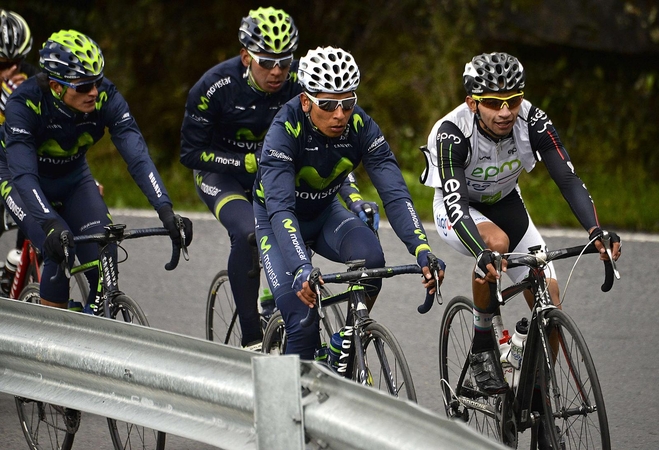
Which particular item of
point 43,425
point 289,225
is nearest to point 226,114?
point 289,225

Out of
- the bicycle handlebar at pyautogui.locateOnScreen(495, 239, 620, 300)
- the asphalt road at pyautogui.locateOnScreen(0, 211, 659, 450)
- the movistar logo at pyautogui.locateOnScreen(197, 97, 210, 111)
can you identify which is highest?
the movistar logo at pyautogui.locateOnScreen(197, 97, 210, 111)

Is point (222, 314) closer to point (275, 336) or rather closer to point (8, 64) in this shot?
point (275, 336)

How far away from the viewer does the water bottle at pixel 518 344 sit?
5570 mm

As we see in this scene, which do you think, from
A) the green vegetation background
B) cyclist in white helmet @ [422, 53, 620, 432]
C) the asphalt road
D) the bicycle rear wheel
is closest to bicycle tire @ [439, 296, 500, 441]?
cyclist in white helmet @ [422, 53, 620, 432]

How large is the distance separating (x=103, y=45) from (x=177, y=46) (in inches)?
55.8

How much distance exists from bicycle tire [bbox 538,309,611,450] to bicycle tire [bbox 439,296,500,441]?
64 cm

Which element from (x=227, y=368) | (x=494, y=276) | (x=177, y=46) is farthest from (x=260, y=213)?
(x=177, y=46)

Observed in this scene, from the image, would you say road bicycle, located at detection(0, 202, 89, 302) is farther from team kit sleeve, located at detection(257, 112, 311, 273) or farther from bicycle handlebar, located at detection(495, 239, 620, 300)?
bicycle handlebar, located at detection(495, 239, 620, 300)

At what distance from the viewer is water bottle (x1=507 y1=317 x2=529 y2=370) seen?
5.57 meters

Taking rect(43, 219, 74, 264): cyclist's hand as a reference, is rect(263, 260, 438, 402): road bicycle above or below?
below

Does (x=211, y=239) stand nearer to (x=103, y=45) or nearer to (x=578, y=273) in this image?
(x=578, y=273)

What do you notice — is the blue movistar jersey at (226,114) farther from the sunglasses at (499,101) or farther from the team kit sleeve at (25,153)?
the sunglasses at (499,101)

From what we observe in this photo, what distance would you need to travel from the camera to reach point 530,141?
6098mm

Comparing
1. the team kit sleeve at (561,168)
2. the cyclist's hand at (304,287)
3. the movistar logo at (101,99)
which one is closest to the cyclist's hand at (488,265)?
the team kit sleeve at (561,168)
